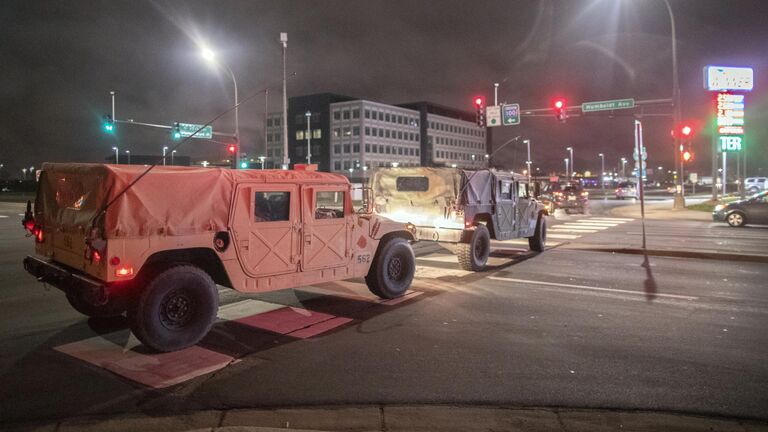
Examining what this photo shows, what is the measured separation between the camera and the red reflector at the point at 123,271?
5.50 metres

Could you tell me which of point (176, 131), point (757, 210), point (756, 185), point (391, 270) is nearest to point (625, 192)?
point (756, 185)

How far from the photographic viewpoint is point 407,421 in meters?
4.32

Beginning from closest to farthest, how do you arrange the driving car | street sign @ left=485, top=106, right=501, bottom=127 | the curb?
the curb
street sign @ left=485, top=106, right=501, bottom=127
the driving car

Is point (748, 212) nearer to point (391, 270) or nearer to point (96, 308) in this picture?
point (391, 270)

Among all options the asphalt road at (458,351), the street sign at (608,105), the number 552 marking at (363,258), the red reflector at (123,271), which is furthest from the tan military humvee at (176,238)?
the street sign at (608,105)

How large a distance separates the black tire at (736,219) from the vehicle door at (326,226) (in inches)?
791

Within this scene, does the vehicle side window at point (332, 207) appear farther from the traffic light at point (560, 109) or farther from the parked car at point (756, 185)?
the parked car at point (756, 185)

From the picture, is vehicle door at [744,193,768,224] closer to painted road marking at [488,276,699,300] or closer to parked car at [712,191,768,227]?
parked car at [712,191,768,227]

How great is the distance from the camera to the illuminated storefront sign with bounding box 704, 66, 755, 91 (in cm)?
3891

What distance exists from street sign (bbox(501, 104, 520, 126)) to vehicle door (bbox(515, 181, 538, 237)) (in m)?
18.3

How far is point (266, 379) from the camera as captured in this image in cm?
524

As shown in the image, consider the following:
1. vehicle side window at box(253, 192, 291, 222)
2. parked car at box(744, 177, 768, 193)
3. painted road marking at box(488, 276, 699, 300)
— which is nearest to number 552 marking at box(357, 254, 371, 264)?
vehicle side window at box(253, 192, 291, 222)

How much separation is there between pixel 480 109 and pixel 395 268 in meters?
22.7

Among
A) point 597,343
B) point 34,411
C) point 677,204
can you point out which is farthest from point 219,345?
point 677,204
